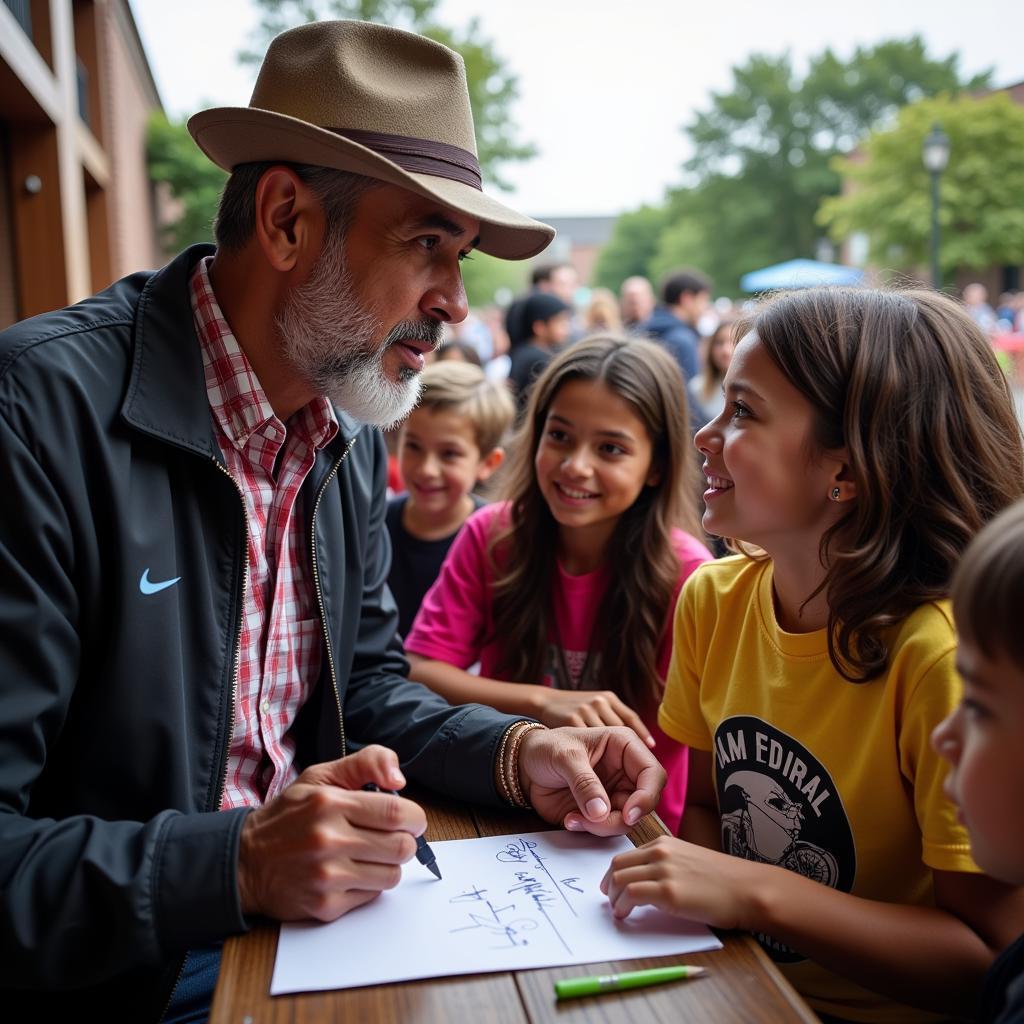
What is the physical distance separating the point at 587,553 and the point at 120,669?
141 centimetres

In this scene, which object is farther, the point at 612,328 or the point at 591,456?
the point at 612,328

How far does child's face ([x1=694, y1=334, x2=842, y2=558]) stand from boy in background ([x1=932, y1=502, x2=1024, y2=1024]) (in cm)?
55

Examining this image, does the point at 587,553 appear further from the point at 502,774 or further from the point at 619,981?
the point at 619,981

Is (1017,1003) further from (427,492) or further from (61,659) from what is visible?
(427,492)

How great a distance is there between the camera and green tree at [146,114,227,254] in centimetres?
1548

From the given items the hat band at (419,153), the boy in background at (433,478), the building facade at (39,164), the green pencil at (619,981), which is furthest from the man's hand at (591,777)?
the building facade at (39,164)

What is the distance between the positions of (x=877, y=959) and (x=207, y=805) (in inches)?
39.0

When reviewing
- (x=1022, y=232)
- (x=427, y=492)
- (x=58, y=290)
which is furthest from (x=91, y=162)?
(x=1022, y=232)

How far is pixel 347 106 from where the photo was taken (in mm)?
1645

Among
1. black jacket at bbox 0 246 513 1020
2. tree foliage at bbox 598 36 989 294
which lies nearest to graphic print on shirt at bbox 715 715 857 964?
black jacket at bbox 0 246 513 1020

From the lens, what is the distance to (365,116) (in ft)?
5.39

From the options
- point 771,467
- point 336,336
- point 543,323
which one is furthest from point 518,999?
point 543,323

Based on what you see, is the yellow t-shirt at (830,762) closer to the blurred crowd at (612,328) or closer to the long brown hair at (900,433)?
the long brown hair at (900,433)

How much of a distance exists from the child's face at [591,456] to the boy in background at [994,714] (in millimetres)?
1417
